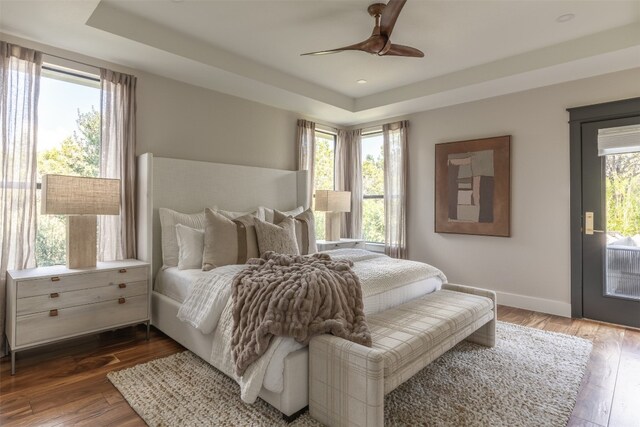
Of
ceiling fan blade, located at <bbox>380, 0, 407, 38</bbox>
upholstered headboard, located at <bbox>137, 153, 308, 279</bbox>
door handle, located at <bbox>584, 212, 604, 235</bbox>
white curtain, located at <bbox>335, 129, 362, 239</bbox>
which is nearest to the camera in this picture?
ceiling fan blade, located at <bbox>380, 0, 407, 38</bbox>

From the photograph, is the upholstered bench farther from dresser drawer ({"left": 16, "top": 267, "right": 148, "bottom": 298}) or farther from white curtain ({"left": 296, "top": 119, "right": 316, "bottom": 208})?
white curtain ({"left": 296, "top": 119, "right": 316, "bottom": 208})

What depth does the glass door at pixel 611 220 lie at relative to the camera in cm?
331

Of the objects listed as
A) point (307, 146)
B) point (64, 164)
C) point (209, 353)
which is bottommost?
point (209, 353)

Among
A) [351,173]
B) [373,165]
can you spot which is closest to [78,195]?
[351,173]

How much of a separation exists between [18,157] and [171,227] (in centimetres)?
127

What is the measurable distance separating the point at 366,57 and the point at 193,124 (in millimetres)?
2014

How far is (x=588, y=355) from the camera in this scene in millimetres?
2674

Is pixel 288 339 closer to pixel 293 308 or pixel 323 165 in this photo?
pixel 293 308

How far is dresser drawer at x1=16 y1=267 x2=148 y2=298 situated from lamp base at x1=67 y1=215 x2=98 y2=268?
0.16m

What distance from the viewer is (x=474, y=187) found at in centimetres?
428

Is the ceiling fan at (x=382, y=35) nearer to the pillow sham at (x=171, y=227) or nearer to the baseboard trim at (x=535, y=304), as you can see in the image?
the pillow sham at (x=171, y=227)

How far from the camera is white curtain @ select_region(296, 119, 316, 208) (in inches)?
190

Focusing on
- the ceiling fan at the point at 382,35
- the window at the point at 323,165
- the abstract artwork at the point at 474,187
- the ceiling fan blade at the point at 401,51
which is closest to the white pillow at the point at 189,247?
the ceiling fan at the point at 382,35

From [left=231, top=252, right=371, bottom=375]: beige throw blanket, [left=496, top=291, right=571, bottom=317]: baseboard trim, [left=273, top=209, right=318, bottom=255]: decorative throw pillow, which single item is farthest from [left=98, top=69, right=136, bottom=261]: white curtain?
[left=496, top=291, right=571, bottom=317]: baseboard trim
